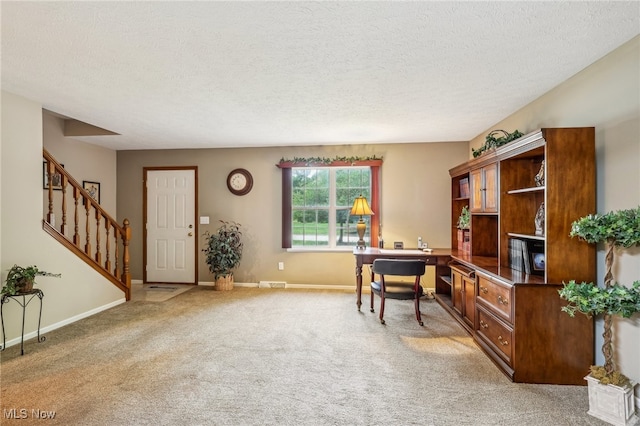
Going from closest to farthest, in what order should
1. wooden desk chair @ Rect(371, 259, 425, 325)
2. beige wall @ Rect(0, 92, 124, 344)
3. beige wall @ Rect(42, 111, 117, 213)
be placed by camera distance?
beige wall @ Rect(0, 92, 124, 344)
wooden desk chair @ Rect(371, 259, 425, 325)
beige wall @ Rect(42, 111, 117, 213)

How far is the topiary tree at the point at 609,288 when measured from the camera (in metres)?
1.69

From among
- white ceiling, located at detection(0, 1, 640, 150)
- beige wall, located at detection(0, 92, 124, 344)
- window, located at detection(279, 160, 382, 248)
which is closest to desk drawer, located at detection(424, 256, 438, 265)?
window, located at detection(279, 160, 382, 248)

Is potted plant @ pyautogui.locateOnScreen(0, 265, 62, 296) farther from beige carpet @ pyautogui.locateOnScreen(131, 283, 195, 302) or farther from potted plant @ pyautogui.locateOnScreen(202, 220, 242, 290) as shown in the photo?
potted plant @ pyautogui.locateOnScreen(202, 220, 242, 290)

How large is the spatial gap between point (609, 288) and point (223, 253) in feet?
14.5

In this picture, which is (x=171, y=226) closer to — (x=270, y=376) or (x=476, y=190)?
(x=270, y=376)

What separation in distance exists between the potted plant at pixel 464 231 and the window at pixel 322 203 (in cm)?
135

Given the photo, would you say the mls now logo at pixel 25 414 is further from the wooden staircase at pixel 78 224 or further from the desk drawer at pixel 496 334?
the desk drawer at pixel 496 334

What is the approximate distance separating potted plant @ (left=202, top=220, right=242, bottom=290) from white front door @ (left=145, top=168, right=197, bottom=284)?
0.52m

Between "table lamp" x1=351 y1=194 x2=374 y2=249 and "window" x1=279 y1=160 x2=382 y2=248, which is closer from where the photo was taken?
"table lamp" x1=351 y1=194 x2=374 y2=249

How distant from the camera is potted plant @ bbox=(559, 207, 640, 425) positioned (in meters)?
1.69

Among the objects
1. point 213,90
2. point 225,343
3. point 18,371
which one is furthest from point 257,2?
point 18,371

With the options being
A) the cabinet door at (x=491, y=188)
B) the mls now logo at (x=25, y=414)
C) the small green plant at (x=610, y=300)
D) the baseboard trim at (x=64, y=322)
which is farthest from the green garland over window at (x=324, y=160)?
the mls now logo at (x=25, y=414)

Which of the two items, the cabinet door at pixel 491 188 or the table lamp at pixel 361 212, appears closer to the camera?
the cabinet door at pixel 491 188

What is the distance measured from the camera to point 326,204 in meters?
5.00
